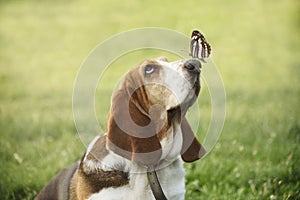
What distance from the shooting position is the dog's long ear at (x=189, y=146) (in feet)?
14.5

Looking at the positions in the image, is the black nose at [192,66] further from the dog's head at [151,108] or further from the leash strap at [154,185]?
the leash strap at [154,185]

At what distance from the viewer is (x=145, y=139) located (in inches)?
161

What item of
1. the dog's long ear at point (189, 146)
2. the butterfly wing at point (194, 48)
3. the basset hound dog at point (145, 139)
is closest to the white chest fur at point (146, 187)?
the basset hound dog at point (145, 139)

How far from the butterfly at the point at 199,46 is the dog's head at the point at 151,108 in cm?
7

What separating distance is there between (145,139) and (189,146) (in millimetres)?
585

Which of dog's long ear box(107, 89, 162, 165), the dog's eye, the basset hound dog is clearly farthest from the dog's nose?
dog's long ear box(107, 89, 162, 165)

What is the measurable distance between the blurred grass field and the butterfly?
185 centimetres

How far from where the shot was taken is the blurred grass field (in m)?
6.04

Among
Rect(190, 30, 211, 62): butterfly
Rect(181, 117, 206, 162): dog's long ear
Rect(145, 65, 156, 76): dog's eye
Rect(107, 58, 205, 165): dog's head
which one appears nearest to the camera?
Rect(190, 30, 211, 62): butterfly

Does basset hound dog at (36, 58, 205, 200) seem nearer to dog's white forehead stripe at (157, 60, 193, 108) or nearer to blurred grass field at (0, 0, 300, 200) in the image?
dog's white forehead stripe at (157, 60, 193, 108)

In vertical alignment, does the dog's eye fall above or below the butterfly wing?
below

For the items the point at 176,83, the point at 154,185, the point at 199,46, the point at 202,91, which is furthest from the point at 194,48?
the point at 202,91

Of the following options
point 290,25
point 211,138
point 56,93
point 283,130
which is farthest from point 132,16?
point 211,138

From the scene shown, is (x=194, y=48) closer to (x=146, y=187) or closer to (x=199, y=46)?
(x=199, y=46)
